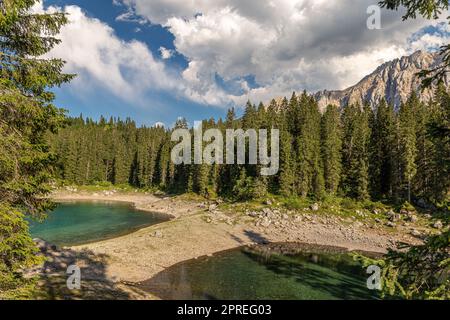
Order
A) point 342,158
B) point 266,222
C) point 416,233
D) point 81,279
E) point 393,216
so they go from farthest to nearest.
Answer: point 342,158
point 393,216
point 266,222
point 416,233
point 81,279

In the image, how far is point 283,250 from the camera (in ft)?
128

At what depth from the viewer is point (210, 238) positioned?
41.3m

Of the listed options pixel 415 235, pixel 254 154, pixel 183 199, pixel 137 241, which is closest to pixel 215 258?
pixel 137 241

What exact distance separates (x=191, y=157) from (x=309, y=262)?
174ft

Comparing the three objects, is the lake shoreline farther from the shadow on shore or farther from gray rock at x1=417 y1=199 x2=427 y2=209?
gray rock at x1=417 y1=199 x2=427 y2=209

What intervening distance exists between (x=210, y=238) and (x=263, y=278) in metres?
14.1

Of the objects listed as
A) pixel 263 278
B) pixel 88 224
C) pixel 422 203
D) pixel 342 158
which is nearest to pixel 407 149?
pixel 422 203

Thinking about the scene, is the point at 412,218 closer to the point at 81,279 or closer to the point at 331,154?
the point at 331,154

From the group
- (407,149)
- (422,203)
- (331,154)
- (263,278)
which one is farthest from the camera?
(331,154)

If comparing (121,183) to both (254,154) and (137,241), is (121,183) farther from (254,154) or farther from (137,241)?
(137,241)

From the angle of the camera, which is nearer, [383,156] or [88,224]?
[88,224]

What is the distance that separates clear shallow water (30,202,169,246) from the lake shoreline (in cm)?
561

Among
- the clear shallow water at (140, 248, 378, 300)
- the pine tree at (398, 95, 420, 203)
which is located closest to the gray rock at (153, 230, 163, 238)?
the clear shallow water at (140, 248, 378, 300)

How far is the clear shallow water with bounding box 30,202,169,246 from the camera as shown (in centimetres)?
4244
